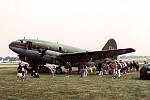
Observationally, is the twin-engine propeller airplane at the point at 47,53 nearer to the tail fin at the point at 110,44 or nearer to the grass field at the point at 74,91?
the tail fin at the point at 110,44

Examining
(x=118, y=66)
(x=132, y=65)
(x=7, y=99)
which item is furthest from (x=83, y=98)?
(x=132, y=65)

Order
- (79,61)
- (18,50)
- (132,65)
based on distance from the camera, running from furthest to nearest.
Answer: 1. (132,65)
2. (79,61)
3. (18,50)

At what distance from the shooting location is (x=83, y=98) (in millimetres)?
13688

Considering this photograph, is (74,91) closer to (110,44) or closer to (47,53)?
(47,53)

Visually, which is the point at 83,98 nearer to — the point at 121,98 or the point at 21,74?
the point at 121,98

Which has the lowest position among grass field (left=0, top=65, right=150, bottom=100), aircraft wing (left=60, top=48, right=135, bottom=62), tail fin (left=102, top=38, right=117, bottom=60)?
grass field (left=0, top=65, right=150, bottom=100)

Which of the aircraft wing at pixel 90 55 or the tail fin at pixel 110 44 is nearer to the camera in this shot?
the aircraft wing at pixel 90 55

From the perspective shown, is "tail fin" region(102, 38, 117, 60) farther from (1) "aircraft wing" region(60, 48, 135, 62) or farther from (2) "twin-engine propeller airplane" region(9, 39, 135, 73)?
(2) "twin-engine propeller airplane" region(9, 39, 135, 73)

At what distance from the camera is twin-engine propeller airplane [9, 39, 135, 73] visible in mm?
35469

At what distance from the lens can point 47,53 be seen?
116 ft

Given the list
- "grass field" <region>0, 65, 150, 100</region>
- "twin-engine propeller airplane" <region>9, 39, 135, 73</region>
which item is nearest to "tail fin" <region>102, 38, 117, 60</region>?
"twin-engine propeller airplane" <region>9, 39, 135, 73</region>

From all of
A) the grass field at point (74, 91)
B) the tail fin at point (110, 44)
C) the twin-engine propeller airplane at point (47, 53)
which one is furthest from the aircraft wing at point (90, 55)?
the grass field at point (74, 91)

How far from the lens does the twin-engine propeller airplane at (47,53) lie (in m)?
35.5

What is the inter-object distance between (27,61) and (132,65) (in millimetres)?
15937
